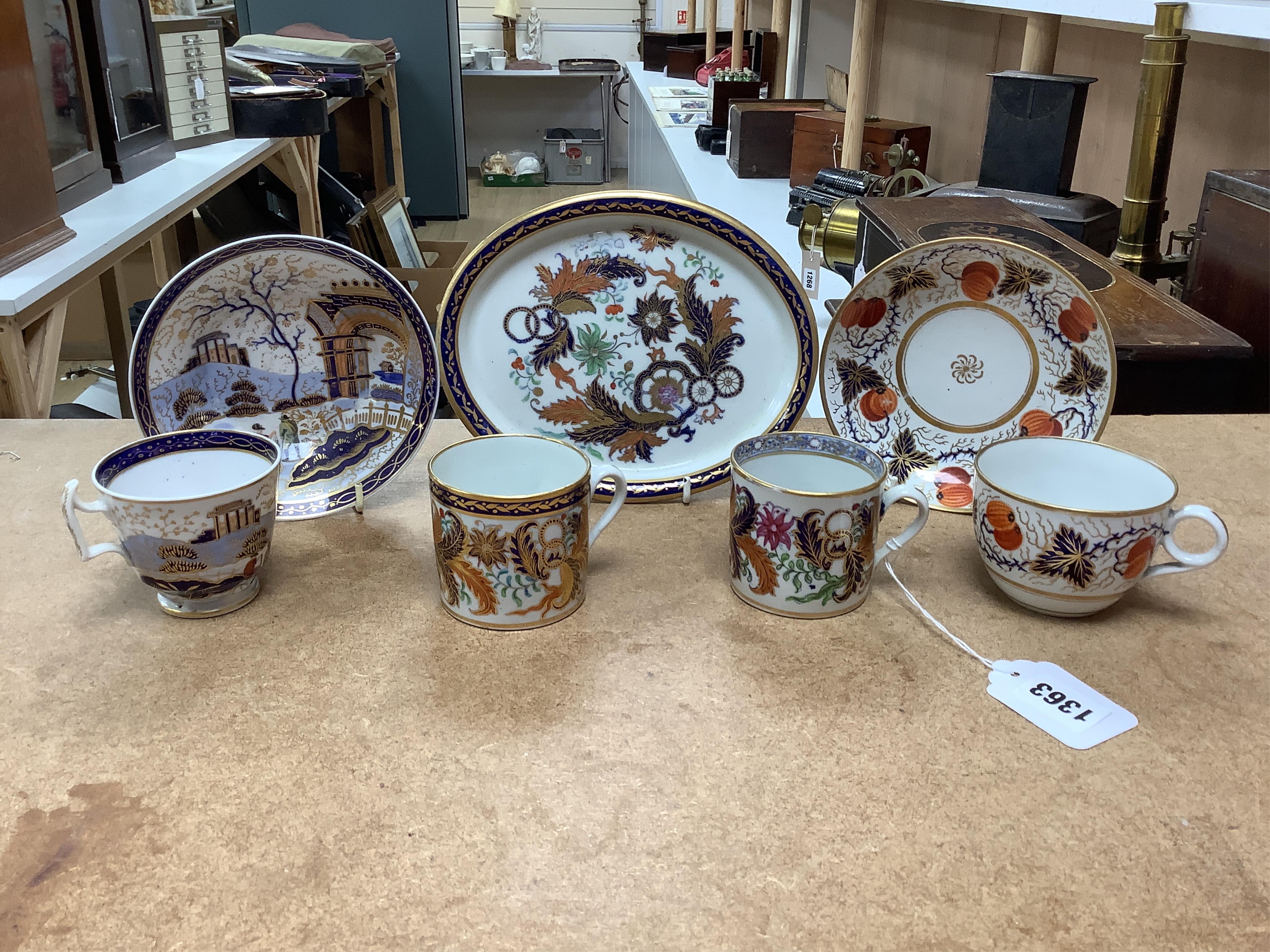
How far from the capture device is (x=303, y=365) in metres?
0.85

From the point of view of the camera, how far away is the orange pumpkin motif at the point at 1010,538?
0.67m

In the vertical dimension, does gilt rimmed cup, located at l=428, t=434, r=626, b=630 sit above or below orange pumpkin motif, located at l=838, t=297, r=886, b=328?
below

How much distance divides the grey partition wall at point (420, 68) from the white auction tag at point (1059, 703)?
4.25 m

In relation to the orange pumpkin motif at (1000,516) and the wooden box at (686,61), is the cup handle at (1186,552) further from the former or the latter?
the wooden box at (686,61)

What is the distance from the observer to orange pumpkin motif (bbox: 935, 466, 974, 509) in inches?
33.3

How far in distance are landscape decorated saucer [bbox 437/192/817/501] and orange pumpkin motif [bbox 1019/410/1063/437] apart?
173 mm

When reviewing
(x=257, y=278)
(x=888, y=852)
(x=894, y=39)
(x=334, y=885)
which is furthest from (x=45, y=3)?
(x=894, y=39)

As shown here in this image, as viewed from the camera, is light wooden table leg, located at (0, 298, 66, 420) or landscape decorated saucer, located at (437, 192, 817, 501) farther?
light wooden table leg, located at (0, 298, 66, 420)

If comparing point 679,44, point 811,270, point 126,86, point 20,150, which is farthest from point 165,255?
point 679,44

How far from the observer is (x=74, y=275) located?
4.00 ft

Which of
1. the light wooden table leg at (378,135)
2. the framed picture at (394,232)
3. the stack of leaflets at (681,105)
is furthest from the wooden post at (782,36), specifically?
the light wooden table leg at (378,135)

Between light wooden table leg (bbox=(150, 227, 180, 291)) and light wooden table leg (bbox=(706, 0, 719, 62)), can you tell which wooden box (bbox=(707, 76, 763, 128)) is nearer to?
light wooden table leg (bbox=(706, 0, 719, 62))

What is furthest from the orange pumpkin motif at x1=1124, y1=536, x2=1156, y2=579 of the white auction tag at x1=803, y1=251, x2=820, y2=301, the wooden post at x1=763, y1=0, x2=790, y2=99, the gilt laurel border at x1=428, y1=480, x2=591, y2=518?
the wooden post at x1=763, y1=0, x2=790, y2=99

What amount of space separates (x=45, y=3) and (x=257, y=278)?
923 millimetres
